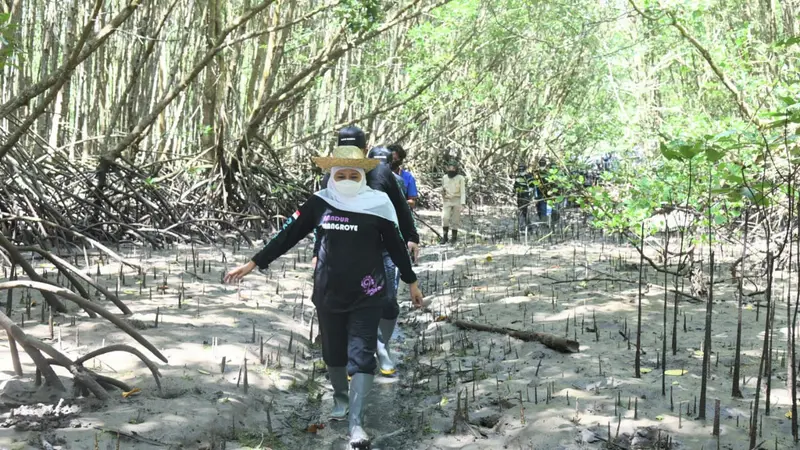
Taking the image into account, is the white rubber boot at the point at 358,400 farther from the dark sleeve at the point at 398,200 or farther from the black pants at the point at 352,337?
the dark sleeve at the point at 398,200

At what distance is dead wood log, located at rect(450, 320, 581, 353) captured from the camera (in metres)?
4.29

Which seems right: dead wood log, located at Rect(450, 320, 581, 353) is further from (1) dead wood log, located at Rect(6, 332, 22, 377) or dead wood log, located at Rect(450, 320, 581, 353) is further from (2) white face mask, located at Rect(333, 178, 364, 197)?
(1) dead wood log, located at Rect(6, 332, 22, 377)

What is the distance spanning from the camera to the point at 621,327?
488cm

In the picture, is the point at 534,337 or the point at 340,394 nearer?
the point at 340,394

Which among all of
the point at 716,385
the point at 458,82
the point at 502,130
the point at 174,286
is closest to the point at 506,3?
the point at 458,82

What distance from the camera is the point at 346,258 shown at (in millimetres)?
3334

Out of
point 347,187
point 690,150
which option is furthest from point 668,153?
point 347,187

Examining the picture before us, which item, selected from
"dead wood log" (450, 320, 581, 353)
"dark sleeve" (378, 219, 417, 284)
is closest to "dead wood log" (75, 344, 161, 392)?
"dark sleeve" (378, 219, 417, 284)

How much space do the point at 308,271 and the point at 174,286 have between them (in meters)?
2.05

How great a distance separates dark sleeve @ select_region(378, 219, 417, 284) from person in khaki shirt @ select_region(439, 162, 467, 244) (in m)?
7.41

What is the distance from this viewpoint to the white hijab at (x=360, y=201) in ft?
11.0

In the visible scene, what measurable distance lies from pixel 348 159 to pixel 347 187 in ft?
0.43

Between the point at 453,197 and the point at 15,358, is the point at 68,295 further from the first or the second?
the point at 453,197

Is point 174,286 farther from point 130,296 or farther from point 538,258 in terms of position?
point 538,258
